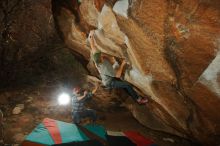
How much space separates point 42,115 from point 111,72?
2597mm

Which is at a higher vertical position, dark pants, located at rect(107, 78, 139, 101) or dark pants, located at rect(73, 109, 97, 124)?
dark pants, located at rect(107, 78, 139, 101)

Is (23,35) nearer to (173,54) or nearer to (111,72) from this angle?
(111,72)

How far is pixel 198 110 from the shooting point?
6.34m

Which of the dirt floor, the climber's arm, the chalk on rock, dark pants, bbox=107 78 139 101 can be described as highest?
the chalk on rock

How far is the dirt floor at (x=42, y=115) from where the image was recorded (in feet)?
26.9

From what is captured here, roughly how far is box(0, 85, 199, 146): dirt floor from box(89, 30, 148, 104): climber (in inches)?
40.2

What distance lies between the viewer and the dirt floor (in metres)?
8.19

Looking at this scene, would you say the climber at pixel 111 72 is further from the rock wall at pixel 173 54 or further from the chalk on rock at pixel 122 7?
the chalk on rock at pixel 122 7

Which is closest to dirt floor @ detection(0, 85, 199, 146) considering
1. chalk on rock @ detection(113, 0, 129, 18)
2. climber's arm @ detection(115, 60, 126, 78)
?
climber's arm @ detection(115, 60, 126, 78)

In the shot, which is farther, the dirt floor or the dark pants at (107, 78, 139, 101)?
the dark pants at (107, 78, 139, 101)

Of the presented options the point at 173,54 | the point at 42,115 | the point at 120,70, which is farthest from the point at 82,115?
the point at 173,54

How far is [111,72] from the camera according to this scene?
29.7 feet

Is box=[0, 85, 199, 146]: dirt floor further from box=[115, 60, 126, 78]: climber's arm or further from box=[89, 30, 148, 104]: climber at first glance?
box=[115, 60, 126, 78]: climber's arm

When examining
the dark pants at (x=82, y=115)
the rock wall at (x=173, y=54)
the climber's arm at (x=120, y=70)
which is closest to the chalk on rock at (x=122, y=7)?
the rock wall at (x=173, y=54)
